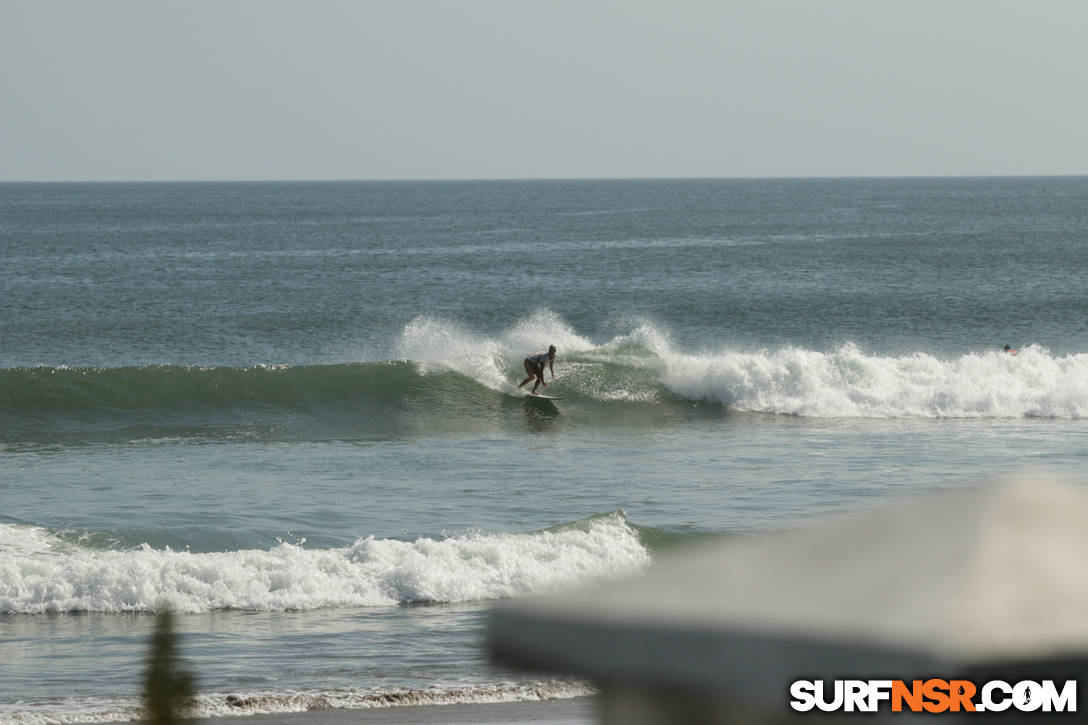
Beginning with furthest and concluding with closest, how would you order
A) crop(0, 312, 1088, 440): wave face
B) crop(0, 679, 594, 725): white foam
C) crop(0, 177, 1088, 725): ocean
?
crop(0, 312, 1088, 440): wave face → crop(0, 177, 1088, 725): ocean → crop(0, 679, 594, 725): white foam

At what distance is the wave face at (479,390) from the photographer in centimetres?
2573

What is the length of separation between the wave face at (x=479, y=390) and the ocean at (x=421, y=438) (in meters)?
0.09

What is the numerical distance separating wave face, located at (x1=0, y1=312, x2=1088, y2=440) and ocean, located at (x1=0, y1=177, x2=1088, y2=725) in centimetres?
9

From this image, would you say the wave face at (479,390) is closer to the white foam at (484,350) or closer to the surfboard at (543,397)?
the white foam at (484,350)

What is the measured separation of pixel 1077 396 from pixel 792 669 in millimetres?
26332

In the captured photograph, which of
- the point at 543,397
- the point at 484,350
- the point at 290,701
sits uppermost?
the point at 484,350

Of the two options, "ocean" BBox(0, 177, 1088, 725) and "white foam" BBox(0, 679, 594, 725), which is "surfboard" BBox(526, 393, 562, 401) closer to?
"ocean" BBox(0, 177, 1088, 725)

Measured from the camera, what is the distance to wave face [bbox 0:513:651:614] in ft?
43.3

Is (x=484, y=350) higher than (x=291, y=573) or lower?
higher

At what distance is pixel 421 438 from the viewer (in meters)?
23.9

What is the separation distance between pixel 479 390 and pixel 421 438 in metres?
4.22

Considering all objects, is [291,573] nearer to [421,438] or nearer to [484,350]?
[421,438]

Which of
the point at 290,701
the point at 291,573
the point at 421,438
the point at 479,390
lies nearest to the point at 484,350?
the point at 479,390

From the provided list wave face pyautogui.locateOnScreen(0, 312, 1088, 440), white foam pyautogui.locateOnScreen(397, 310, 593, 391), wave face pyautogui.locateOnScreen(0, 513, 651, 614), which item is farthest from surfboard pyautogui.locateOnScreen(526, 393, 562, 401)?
wave face pyautogui.locateOnScreen(0, 513, 651, 614)
